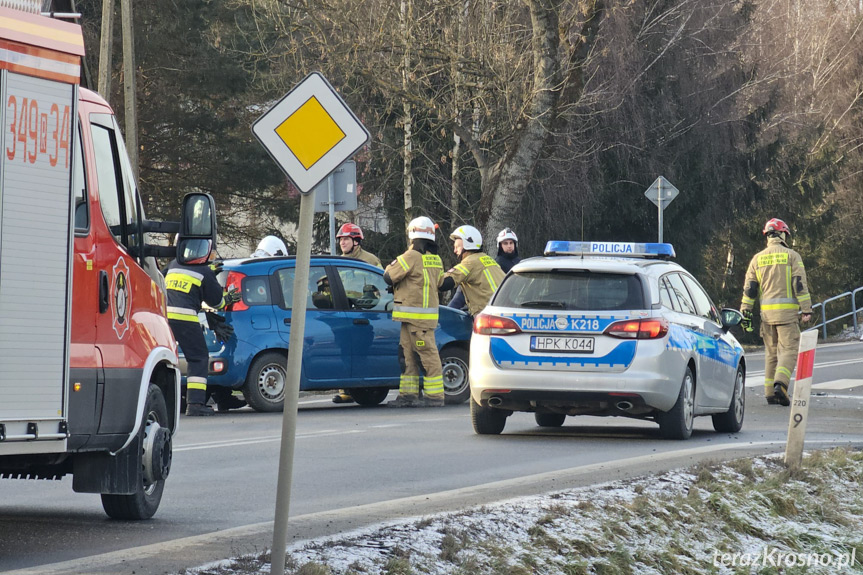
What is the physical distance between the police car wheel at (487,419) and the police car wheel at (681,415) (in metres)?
1.43

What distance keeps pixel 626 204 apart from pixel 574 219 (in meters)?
1.96

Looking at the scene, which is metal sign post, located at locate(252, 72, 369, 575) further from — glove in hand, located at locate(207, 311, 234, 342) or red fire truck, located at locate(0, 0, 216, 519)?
glove in hand, located at locate(207, 311, 234, 342)

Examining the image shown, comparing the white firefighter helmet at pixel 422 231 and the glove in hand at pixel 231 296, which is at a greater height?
the white firefighter helmet at pixel 422 231

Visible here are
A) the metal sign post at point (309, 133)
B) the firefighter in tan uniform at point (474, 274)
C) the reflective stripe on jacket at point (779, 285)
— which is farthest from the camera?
the firefighter in tan uniform at point (474, 274)

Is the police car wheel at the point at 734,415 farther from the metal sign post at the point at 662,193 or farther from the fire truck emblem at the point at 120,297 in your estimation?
the metal sign post at the point at 662,193

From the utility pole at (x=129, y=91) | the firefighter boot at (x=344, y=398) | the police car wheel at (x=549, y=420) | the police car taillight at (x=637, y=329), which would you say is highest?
the utility pole at (x=129, y=91)

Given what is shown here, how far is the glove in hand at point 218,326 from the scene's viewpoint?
49.6 ft

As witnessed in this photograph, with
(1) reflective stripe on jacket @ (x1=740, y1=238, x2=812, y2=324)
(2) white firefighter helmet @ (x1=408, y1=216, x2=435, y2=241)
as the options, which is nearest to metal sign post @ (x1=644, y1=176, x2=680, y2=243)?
A: (1) reflective stripe on jacket @ (x1=740, y1=238, x2=812, y2=324)

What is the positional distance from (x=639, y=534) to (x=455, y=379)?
377 inches

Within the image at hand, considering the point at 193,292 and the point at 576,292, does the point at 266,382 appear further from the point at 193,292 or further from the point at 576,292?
the point at 576,292

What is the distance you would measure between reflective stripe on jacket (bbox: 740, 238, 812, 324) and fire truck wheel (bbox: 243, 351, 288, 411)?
17.5 ft

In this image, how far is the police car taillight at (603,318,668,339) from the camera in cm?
1214

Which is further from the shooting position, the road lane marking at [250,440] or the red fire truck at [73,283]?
the road lane marking at [250,440]

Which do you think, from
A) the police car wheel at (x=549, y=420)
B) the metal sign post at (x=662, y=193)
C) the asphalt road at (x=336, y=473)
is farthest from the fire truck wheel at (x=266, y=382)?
the metal sign post at (x=662, y=193)
